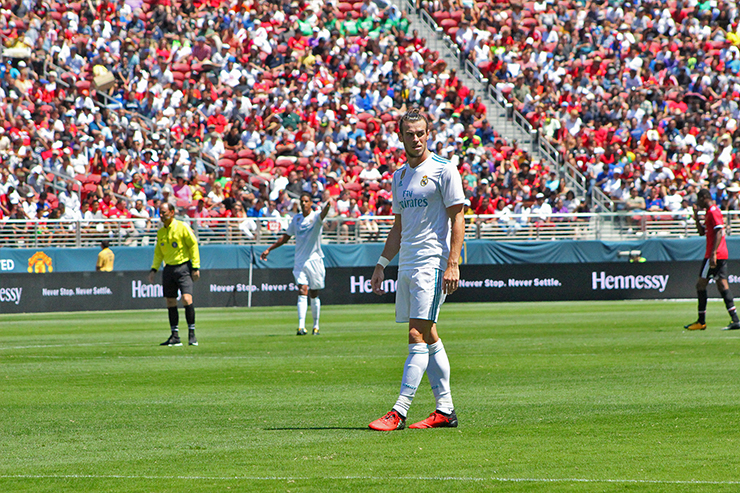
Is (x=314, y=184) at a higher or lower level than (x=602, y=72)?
lower

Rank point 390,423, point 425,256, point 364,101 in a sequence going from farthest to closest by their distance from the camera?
point 364,101 < point 425,256 < point 390,423

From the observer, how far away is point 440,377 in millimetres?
8086

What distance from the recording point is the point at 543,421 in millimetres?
8195

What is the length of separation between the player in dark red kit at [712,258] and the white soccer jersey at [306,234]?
22.0ft

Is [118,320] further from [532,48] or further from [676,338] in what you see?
[532,48]

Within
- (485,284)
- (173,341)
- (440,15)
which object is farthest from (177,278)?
(440,15)

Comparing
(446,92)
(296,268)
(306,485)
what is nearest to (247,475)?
(306,485)

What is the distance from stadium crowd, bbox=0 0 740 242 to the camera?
3325cm

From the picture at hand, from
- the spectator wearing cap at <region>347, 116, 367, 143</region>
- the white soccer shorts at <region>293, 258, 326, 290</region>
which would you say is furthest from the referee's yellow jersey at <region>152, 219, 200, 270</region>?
the spectator wearing cap at <region>347, 116, 367, 143</region>

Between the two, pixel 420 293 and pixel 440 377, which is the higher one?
pixel 420 293

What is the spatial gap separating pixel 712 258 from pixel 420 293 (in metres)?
11.9

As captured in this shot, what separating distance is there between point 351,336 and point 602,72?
25.0 meters

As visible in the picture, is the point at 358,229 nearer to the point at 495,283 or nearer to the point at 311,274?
the point at 495,283

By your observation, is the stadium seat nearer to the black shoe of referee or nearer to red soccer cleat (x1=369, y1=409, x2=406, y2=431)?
the black shoe of referee
